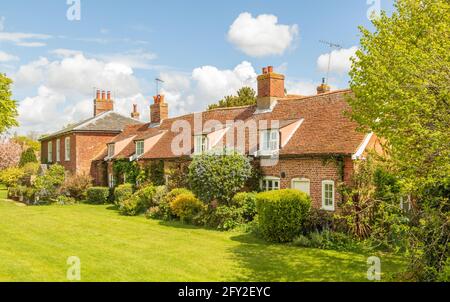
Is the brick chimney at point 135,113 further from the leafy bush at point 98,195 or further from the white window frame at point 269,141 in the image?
the white window frame at point 269,141

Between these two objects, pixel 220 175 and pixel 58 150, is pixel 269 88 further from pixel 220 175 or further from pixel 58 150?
pixel 58 150

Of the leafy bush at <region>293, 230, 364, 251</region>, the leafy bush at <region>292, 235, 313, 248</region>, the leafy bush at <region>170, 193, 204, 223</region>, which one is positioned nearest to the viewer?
the leafy bush at <region>293, 230, 364, 251</region>

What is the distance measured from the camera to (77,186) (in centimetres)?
3616

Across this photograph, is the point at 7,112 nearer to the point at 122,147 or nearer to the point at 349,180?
the point at 122,147

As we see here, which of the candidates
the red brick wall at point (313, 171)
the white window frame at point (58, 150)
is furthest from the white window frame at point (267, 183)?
the white window frame at point (58, 150)

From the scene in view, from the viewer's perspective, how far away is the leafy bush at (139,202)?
88.5 ft

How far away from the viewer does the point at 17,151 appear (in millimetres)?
64750

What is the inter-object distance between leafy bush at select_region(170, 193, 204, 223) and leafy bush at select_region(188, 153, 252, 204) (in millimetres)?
1417

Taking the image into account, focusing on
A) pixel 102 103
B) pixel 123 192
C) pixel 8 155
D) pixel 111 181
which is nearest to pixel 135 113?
pixel 102 103

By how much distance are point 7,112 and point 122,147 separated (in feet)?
29.2

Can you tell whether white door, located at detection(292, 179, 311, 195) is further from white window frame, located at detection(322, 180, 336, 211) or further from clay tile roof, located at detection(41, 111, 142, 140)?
clay tile roof, located at detection(41, 111, 142, 140)

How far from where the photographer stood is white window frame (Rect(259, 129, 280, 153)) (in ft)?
72.6

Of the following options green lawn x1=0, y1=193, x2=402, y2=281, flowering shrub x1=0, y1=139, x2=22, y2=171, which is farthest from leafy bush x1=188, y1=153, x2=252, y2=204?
flowering shrub x1=0, y1=139, x2=22, y2=171
